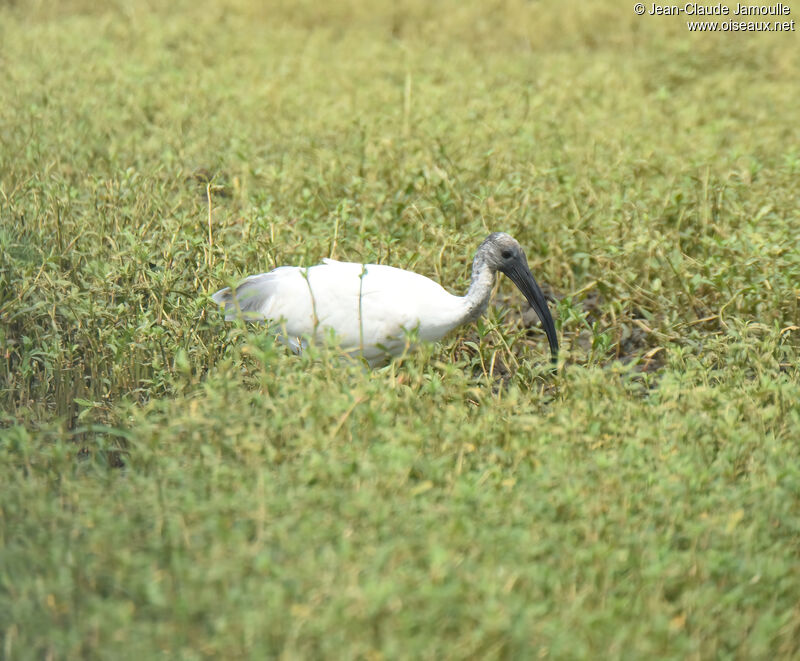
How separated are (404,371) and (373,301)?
0.98 ft

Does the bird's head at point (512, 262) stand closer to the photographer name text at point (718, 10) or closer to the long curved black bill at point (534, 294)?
the long curved black bill at point (534, 294)

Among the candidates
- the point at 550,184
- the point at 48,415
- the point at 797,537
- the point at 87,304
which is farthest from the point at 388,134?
the point at 797,537

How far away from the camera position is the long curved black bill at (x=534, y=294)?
426cm

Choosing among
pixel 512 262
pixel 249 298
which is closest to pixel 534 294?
pixel 512 262

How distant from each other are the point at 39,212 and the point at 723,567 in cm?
355

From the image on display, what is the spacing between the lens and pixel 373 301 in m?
4.05

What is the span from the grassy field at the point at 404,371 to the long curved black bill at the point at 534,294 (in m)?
0.17

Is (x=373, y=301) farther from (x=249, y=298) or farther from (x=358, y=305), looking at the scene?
(x=249, y=298)

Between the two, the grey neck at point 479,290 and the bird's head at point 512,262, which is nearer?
the grey neck at point 479,290

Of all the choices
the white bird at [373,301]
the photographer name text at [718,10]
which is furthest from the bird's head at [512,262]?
the photographer name text at [718,10]

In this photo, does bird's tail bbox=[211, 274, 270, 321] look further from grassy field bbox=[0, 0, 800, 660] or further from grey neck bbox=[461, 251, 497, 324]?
grey neck bbox=[461, 251, 497, 324]

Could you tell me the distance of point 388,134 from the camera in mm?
6492

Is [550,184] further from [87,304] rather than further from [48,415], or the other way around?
[48,415]

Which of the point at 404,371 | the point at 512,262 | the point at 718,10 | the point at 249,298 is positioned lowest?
the point at 404,371
